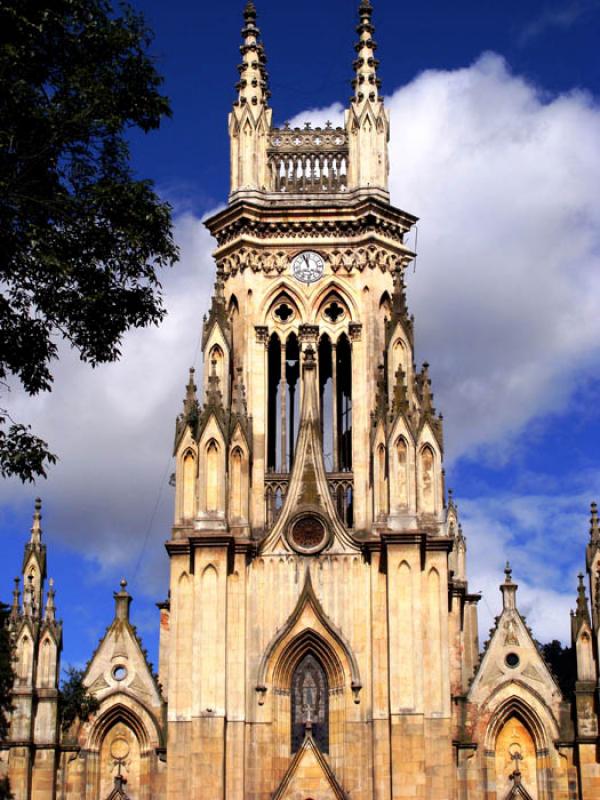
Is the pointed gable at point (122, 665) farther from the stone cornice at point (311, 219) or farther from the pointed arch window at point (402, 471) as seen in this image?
A: the stone cornice at point (311, 219)

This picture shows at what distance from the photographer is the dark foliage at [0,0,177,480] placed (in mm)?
21094

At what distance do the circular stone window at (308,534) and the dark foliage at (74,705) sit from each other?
668 cm

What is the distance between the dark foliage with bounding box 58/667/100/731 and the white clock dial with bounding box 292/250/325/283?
42.3 ft

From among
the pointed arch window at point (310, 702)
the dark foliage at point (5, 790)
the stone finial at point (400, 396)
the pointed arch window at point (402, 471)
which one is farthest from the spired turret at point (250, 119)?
the dark foliage at point (5, 790)

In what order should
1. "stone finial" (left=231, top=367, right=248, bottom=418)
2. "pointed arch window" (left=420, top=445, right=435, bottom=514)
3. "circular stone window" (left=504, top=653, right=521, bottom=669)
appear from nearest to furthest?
"pointed arch window" (left=420, top=445, right=435, bottom=514) < "circular stone window" (left=504, top=653, right=521, bottom=669) < "stone finial" (left=231, top=367, right=248, bottom=418)

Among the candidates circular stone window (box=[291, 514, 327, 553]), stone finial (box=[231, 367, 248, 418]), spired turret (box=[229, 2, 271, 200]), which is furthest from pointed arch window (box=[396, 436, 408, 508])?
spired turret (box=[229, 2, 271, 200])

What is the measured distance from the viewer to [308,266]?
43938mm

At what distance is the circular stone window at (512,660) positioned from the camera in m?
40.6

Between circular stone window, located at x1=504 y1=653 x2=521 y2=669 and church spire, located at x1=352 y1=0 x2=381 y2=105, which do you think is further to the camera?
church spire, located at x1=352 y1=0 x2=381 y2=105

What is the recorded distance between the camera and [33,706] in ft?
130

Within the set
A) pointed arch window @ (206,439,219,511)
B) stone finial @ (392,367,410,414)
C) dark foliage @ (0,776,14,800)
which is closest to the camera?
dark foliage @ (0,776,14,800)

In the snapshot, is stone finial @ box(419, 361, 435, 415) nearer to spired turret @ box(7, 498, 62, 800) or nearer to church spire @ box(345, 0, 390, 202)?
church spire @ box(345, 0, 390, 202)

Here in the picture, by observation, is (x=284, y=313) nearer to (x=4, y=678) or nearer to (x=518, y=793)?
(x=4, y=678)

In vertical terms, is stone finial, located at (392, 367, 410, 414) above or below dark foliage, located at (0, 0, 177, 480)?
above
